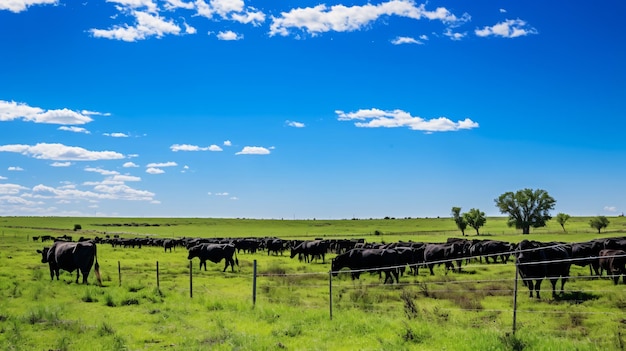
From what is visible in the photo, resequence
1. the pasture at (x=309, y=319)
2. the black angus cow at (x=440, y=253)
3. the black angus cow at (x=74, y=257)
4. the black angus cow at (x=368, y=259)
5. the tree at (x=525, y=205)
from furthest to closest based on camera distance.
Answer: the tree at (x=525, y=205), the black angus cow at (x=440, y=253), the black angus cow at (x=368, y=259), the black angus cow at (x=74, y=257), the pasture at (x=309, y=319)

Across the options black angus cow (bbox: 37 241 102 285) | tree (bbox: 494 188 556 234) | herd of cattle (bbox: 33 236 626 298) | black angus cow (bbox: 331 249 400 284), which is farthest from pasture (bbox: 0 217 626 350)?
tree (bbox: 494 188 556 234)

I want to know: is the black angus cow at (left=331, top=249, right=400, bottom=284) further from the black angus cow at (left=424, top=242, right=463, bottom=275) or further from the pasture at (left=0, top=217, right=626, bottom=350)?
the black angus cow at (left=424, top=242, right=463, bottom=275)

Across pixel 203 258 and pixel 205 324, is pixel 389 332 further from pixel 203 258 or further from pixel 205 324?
pixel 203 258

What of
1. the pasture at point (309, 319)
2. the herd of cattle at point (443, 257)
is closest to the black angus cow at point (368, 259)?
the herd of cattle at point (443, 257)

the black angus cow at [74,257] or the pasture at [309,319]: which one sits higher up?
the black angus cow at [74,257]

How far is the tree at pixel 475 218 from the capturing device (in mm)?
110312

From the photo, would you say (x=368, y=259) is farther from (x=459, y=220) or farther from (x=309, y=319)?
(x=459, y=220)

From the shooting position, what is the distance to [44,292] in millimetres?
20000

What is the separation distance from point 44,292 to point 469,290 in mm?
17435

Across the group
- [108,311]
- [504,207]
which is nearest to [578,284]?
[108,311]

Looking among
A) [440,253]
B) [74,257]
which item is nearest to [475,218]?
[440,253]

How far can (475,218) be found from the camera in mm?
110875

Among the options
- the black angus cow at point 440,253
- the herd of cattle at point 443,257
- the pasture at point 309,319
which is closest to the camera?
the pasture at point 309,319

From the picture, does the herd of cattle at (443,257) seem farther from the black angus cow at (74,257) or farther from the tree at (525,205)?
the tree at (525,205)
